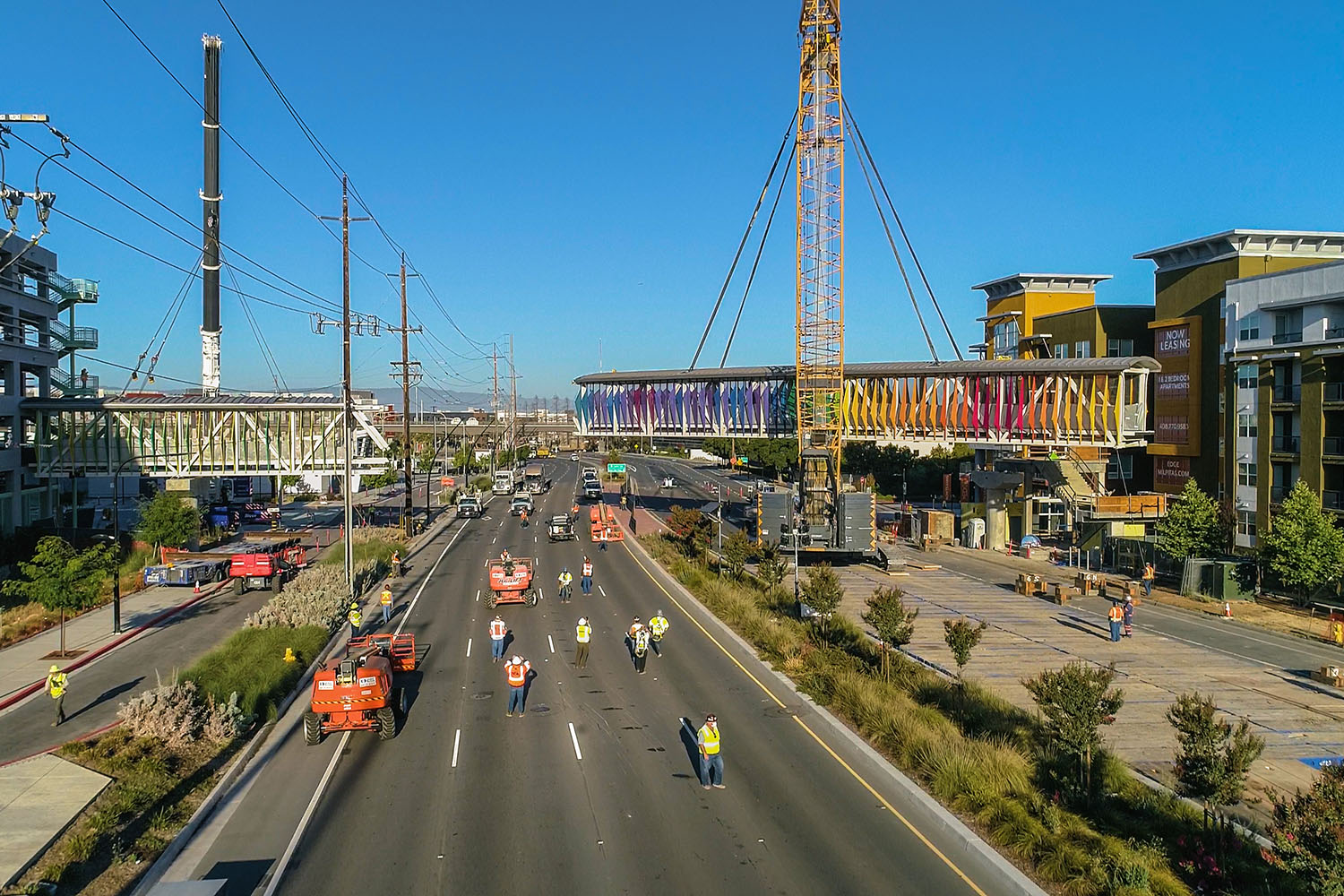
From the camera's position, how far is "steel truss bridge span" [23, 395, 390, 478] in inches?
1933

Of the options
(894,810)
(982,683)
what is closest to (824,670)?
(982,683)

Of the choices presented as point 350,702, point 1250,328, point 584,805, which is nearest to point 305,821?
point 350,702

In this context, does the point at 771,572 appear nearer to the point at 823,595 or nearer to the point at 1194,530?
the point at 823,595

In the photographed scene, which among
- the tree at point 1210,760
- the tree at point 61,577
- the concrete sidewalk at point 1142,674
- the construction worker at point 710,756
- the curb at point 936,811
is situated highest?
the tree at point 61,577

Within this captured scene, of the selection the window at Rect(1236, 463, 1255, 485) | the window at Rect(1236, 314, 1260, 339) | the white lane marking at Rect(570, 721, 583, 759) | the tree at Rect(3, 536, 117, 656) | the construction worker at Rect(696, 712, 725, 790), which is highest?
the window at Rect(1236, 314, 1260, 339)

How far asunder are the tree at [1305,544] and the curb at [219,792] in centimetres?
3587

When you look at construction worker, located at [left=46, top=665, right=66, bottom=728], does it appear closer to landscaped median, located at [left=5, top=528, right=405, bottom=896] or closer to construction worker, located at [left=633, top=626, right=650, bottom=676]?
landscaped median, located at [left=5, top=528, right=405, bottom=896]

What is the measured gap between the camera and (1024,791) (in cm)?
1497

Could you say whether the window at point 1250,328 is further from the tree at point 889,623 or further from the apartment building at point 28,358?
the apartment building at point 28,358

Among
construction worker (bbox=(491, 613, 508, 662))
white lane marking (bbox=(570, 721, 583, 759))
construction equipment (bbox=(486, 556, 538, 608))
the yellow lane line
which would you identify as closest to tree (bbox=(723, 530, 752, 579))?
the yellow lane line

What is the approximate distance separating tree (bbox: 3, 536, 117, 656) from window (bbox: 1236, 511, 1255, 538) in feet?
160

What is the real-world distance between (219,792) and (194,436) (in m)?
42.4

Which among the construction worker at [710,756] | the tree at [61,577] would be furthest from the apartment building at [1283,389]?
the tree at [61,577]

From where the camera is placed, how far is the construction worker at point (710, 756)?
15414mm
